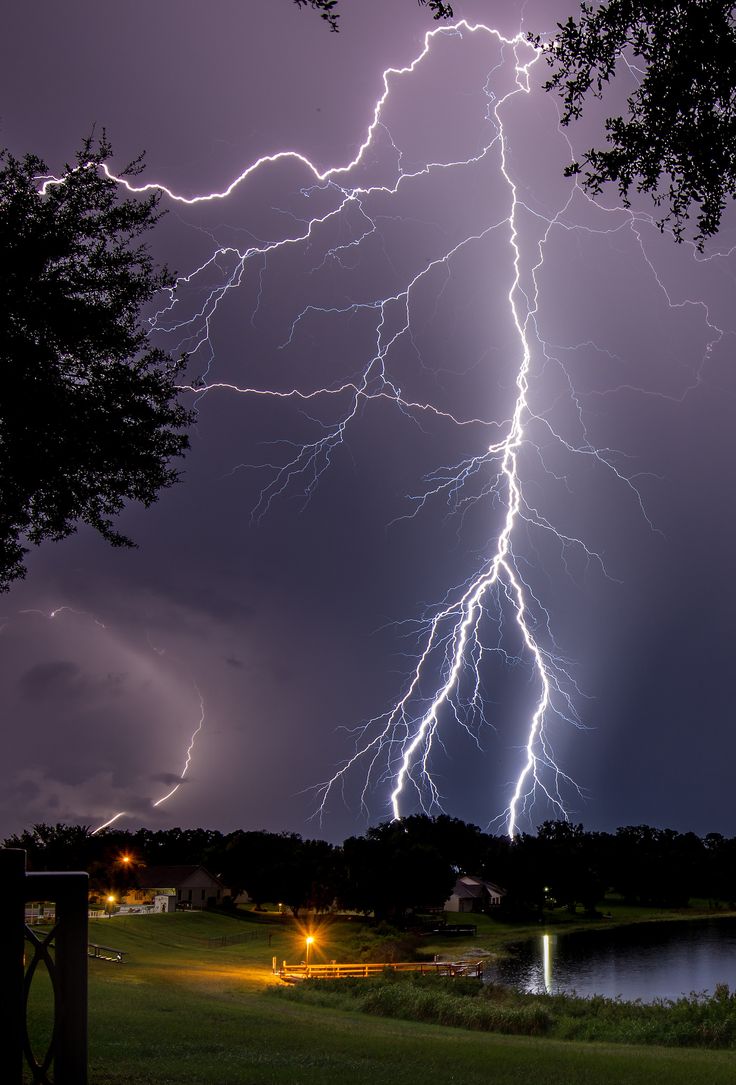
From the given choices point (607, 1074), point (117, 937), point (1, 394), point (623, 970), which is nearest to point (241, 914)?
point (117, 937)

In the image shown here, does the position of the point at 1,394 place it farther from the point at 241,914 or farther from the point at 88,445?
the point at 241,914

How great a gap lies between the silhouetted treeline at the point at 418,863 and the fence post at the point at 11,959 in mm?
61667

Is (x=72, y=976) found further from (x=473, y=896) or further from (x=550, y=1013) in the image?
(x=473, y=896)

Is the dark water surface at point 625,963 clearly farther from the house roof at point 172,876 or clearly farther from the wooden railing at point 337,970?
the house roof at point 172,876

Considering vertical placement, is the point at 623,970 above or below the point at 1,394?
Result: below

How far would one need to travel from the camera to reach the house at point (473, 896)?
85.2 meters

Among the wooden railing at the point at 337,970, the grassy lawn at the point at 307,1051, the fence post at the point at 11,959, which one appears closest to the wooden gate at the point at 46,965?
the fence post at the point at 11,959

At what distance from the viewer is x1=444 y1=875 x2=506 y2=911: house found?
279 feet

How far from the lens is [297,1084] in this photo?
8242 mm

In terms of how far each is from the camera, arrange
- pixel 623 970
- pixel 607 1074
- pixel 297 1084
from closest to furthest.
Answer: pixel 297 1084 < pixel 607 1074 < pixel 623 970

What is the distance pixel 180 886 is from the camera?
Result: 69.9 m

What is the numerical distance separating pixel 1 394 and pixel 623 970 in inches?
1780

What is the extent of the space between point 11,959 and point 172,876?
7249 cm

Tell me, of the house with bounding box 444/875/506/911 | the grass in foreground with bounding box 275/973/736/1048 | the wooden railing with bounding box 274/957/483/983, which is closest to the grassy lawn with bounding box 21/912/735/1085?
the grass in foreground with bounding box 275/973/736/1048
